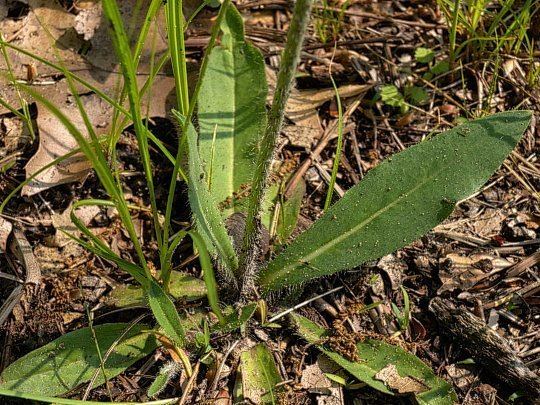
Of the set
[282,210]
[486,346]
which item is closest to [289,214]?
[282,210]

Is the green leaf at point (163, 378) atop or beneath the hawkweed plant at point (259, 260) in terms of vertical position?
beneath

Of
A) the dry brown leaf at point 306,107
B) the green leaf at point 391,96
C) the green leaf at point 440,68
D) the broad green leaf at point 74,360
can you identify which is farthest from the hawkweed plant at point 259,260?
the green leaf at point 440,68

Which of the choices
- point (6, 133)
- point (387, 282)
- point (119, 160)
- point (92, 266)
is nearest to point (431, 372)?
point (387, 282)

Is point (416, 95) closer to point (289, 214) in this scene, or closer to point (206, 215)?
point (289, 214)

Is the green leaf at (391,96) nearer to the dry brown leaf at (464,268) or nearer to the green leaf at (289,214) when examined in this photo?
the green leaf at (289,214)

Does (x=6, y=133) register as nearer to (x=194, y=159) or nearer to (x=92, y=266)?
(x=92, y=266)
